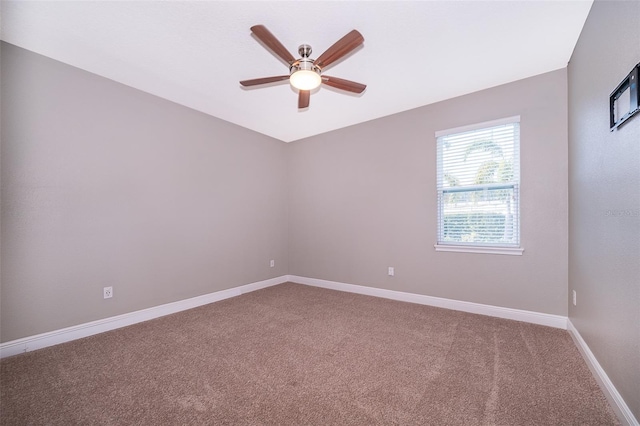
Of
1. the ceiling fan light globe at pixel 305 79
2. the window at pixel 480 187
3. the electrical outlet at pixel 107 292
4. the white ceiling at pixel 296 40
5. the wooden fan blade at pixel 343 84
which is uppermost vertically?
the white ceiling at pixel 296 40

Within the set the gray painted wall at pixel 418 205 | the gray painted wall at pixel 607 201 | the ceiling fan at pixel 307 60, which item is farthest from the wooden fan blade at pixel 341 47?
the gray painted wall at pixel 418 205

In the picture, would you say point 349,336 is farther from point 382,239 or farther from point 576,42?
point 576,42

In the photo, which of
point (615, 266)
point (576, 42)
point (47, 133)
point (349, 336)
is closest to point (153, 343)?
point (349, 336)

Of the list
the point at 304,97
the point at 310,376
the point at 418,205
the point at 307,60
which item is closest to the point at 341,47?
the point at 307,60

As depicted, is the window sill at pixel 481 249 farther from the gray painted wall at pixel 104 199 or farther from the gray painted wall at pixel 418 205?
the gray painted wall at pixel 104 199

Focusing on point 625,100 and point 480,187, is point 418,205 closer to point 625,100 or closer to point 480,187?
point 480,187

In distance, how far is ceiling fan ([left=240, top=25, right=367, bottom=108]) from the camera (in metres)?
1.82

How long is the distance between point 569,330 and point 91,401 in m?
3.93

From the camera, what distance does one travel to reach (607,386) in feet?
5.18

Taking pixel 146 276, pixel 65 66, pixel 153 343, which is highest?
pixel 65 66

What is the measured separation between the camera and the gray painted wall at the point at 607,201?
1.34m

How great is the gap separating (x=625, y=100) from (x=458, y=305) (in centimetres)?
247

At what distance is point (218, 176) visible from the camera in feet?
12.4

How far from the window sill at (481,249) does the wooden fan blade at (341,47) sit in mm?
2503
